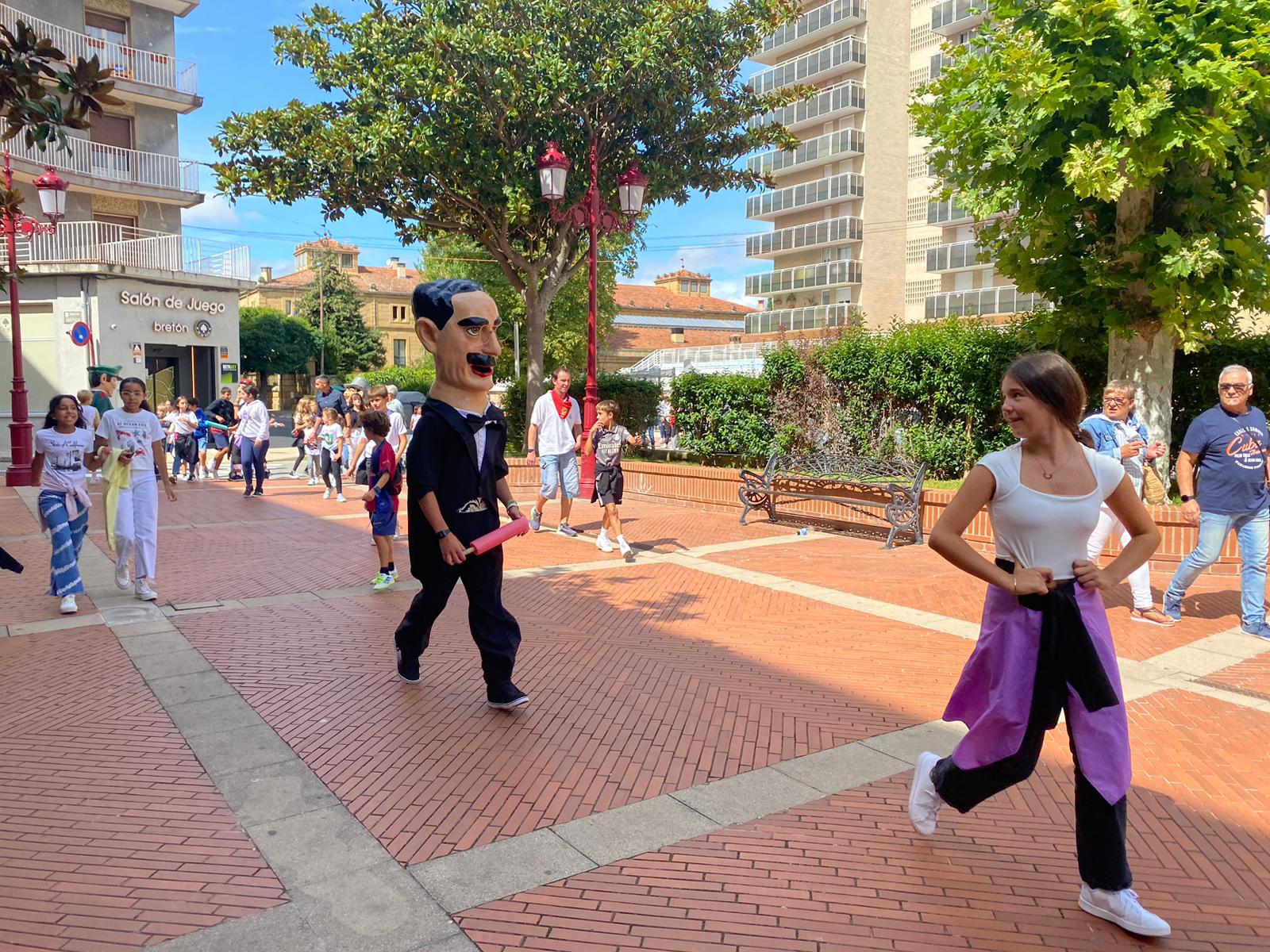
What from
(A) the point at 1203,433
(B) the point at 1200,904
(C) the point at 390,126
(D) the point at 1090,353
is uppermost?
(C) the point at 390,126

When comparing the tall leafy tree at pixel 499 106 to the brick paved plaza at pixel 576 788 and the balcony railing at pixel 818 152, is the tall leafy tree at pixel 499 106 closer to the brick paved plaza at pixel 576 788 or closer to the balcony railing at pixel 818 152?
the brick paved plaza at pixel 576 788

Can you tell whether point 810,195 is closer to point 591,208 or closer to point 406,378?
point 406,378

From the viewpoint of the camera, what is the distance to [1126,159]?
28.5 feet

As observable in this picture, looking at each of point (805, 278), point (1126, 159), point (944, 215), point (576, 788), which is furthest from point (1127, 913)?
point (805, 278)

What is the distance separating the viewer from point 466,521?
4.64 m

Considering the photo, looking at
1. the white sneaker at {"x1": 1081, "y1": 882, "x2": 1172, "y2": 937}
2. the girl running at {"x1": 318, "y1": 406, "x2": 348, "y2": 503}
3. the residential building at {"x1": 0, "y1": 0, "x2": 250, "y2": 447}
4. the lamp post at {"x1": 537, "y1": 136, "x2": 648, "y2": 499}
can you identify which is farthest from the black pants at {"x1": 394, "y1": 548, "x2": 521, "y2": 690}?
the residential building at {"x1": 0, "y1": 0, "x2": 250, "y2": 447}

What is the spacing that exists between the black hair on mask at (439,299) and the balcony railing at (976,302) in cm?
3565

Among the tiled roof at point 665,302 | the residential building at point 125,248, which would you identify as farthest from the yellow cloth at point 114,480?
the tiled roof at point 665,302

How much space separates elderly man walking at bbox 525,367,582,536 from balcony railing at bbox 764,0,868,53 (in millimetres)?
42543

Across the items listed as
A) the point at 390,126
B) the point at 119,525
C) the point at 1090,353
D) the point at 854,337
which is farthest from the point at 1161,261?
the point at 390,126

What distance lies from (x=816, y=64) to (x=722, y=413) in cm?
4054

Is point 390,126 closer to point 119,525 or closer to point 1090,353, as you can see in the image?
point 119,525

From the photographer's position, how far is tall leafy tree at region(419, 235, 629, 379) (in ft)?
99.6

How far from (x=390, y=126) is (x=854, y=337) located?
810 centimetres
